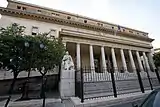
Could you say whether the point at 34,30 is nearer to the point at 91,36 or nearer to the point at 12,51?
the point at 91,36

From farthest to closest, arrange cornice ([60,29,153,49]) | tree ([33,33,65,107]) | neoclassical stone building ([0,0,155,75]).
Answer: neoclassical stone building ([0,0,155,75]) → cornice ([60,29,153,49]) → tree ([33,33,65,107])

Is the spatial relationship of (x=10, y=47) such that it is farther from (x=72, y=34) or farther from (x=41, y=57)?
(x=72, y=34)

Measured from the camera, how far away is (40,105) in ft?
22.1

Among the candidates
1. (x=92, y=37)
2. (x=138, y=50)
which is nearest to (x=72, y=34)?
(x=92, y=37)

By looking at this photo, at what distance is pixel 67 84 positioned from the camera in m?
7.77

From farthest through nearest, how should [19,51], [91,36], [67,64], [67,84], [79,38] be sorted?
1. [91,36]
2. [79,38]
3. [67,64]
4. [19,51]
5. [67,84]

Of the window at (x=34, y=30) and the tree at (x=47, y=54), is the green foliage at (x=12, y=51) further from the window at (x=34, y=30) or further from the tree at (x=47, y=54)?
the window at (x=34, y=30)

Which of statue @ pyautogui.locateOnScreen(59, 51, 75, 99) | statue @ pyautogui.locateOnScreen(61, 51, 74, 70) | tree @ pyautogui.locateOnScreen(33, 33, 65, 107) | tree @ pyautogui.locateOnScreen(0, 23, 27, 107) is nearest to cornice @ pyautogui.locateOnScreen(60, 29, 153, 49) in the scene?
tree @ pyautogui.locateOnScreen(33, 33, 65, 107)

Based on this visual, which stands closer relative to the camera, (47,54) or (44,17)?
(47,54)

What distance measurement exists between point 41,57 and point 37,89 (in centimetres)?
508

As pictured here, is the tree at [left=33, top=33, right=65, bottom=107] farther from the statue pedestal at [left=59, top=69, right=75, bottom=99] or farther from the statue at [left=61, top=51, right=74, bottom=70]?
the statue pedestal at [left=59, top=69, right=75, bottom=99]

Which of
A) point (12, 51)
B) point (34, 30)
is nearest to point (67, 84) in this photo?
point (12, 51)

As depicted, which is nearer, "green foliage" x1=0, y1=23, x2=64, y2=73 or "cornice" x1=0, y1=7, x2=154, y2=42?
"green foliage" x1=0, y1=23, x2=64, y2=73

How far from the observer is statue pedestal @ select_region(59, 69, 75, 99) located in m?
7.54
